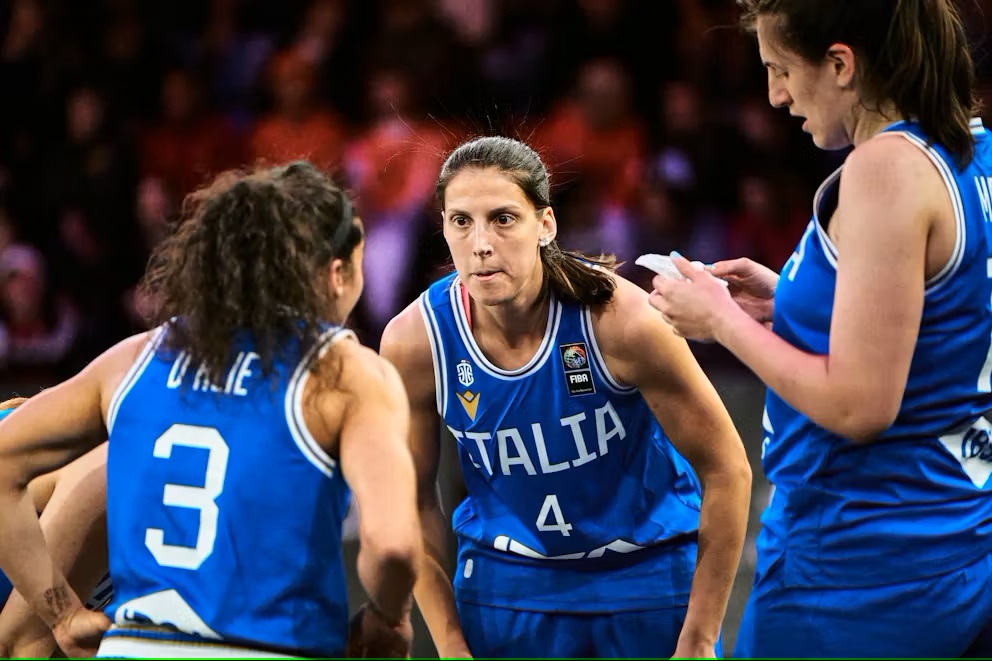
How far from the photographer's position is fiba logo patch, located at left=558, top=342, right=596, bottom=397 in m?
3.00

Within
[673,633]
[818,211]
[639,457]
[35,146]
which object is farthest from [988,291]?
[35,146]

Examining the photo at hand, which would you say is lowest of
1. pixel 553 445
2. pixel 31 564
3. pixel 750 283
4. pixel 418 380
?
pixel 31 564

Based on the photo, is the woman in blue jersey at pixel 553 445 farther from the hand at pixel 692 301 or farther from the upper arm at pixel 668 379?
the hand at pixel 692 301

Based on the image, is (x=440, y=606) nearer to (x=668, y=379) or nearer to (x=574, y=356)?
(x=574, y=356)

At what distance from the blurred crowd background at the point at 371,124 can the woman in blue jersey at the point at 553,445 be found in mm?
2767

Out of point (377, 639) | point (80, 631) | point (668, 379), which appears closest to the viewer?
point (377, 639)

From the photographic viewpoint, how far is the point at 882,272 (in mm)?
1984

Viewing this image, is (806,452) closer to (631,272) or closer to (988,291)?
(988,291)

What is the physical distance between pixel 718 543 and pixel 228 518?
1.35m

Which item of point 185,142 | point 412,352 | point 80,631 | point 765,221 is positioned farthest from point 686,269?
point 185,142

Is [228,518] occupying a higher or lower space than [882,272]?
lower

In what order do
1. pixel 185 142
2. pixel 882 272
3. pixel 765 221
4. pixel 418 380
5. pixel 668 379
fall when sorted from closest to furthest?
1. pixel 882 272
2. pixel 668 379
3. pixel 418 380
4. pixel 765 221
5. pixel 185 142

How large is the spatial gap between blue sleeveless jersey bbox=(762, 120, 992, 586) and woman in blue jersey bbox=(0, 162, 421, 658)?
30.0 inches

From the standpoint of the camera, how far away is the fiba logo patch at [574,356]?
2996 millimetres
